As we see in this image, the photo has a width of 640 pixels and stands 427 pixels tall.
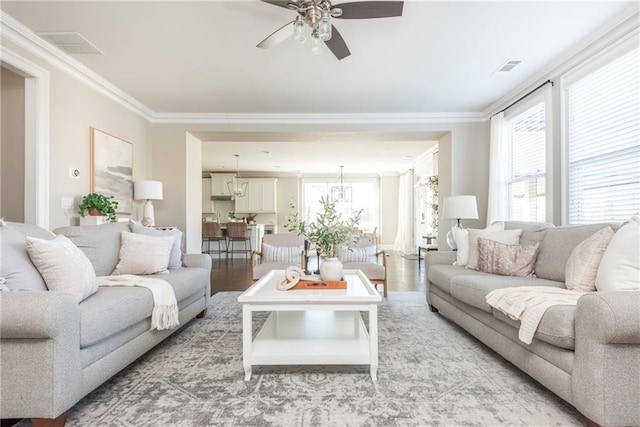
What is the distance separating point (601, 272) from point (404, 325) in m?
1.53

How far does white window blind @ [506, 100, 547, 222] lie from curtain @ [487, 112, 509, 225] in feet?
0.24

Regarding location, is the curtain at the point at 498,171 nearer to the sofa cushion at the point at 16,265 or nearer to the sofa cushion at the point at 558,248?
the sofa cushion at the point at 558,248

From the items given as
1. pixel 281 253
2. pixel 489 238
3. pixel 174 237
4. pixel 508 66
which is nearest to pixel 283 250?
pixel 281 253

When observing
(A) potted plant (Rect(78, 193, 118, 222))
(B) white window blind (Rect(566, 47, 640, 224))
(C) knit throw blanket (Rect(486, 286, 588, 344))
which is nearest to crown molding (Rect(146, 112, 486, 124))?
(B) white window blind (Rect(566, 47, 640, 224))

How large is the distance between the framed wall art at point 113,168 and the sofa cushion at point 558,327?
14.3 ft

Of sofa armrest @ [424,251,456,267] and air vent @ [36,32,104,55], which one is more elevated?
air vent @ [36,32,104,55]

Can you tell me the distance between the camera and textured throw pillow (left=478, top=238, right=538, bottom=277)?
8.95ft

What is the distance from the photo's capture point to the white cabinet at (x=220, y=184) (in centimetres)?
1025

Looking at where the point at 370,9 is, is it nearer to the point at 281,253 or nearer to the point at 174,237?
the point at 174,237

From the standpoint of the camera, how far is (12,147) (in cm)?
307

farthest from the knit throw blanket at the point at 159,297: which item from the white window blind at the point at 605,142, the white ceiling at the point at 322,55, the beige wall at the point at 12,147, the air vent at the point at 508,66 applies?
the air vent at the point at 508,66

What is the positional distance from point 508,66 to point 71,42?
14.0 feet

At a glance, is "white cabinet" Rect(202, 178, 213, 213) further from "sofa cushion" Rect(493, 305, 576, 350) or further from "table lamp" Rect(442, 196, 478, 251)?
"sofa cushion" Rect(493, 305, 576, 350)

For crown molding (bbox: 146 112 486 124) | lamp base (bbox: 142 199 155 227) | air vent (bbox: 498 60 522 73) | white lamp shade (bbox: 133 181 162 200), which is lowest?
lamp base (bbox: 142 199 155 227)
